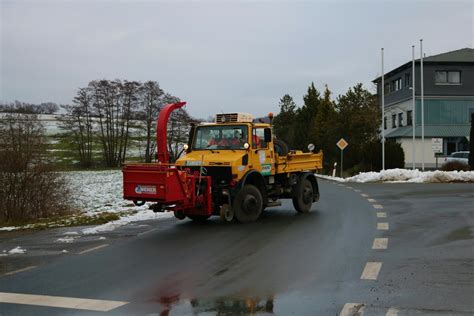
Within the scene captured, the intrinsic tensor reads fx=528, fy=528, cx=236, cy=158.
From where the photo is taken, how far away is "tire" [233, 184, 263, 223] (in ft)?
39.8

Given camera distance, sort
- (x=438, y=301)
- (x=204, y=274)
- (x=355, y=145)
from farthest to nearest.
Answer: (x=355, y=145), (x=204, y=274), (x=438, y=301)

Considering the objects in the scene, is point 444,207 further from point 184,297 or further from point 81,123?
point 81,123

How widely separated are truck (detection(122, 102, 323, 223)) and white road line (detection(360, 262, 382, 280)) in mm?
4591

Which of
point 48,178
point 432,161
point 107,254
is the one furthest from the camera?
point 432,161

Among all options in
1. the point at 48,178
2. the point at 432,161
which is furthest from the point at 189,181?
the point at 432,161

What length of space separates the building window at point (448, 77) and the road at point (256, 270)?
4414cm

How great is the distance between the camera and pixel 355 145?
141ft

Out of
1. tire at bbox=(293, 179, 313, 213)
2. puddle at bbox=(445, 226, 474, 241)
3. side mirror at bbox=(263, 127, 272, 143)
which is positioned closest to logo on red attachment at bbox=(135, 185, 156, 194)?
side mirror at bbox=(263, 127, 272, 143)

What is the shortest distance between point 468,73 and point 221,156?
155 ft

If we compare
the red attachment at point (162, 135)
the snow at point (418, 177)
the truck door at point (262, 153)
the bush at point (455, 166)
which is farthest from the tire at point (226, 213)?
the bush at point (455, 166)

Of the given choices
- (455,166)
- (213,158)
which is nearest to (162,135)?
(213,158)

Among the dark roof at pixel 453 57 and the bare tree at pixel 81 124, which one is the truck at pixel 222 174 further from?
the bare tree at pixel 81 124

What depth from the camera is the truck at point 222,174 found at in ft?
36.0

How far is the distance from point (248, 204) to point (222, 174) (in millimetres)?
927
